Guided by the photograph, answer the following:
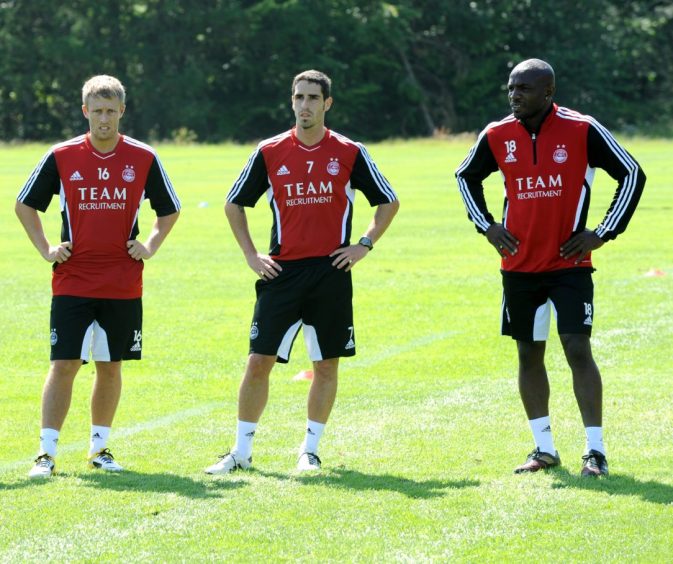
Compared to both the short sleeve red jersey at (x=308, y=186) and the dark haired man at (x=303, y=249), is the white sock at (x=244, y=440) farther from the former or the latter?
the short sleeve red jersey at (x=308, y=186)

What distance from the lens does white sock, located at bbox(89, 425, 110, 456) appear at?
7.54m

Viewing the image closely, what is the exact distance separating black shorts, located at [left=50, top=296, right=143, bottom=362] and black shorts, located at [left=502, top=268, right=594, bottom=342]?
2082 mm

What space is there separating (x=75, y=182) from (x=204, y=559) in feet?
8.78

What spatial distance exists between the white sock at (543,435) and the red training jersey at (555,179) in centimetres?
85

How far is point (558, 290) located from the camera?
280 inches

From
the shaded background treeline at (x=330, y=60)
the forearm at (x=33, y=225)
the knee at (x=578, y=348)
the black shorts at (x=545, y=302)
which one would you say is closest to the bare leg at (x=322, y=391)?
the black shorts at (x=545, y=302)

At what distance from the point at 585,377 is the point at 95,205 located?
281cm

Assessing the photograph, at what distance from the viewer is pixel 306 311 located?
739 centimetres

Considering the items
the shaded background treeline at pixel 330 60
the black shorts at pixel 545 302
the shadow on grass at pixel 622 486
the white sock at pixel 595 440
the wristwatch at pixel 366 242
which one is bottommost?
the shadow on grass at pixel 622 486

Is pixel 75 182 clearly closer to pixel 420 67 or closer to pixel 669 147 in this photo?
pixel 669 147

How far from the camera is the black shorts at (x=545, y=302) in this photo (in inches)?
276

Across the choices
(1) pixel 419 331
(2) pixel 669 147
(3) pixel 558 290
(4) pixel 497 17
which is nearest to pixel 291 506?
(3) pixel 558 290

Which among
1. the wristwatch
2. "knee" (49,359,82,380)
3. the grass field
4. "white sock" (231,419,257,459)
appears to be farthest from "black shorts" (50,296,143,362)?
the wristwatch

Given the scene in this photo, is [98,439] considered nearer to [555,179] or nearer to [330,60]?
[555,179]
